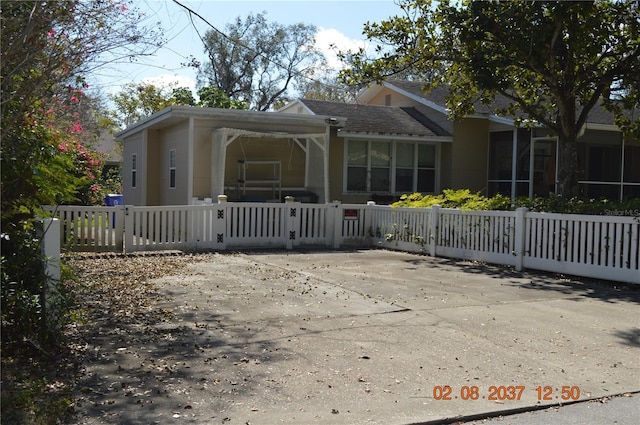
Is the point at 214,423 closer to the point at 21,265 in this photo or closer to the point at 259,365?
the point at 259,365

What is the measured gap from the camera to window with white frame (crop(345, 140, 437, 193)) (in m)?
19.9

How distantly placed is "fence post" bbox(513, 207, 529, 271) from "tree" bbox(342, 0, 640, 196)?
199cm

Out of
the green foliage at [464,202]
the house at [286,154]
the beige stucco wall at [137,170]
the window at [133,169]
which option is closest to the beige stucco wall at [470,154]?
the house at [286,154]

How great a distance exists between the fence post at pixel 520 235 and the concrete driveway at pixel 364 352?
1501 mm

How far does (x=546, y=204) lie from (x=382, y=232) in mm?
4603

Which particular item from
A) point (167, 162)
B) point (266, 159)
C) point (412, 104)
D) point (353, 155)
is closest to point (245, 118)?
point (266, 159)

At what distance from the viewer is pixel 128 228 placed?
44.2ft

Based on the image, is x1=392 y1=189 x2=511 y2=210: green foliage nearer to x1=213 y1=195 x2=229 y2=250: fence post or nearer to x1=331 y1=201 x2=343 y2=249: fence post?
x1=331 y1=201 x2=343 y2=249: fence post

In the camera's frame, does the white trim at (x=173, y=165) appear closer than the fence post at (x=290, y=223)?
No

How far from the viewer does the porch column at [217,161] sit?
1694cm

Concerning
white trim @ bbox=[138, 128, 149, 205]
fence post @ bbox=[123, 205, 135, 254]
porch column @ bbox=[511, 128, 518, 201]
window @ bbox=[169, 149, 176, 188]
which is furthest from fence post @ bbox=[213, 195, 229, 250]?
porch column @ bbox=[511, 128, 518, 201]

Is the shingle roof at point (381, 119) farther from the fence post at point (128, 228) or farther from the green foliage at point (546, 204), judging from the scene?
the fence post at point (128, 228)

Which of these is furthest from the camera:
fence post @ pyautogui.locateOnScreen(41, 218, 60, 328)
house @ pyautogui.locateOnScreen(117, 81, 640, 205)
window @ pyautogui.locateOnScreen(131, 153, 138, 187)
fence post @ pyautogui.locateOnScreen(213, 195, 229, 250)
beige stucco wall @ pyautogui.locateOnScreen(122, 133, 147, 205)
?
window @ pyautogui.locateOnScreen(131, 153, 138, 187)

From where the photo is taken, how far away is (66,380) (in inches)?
208
